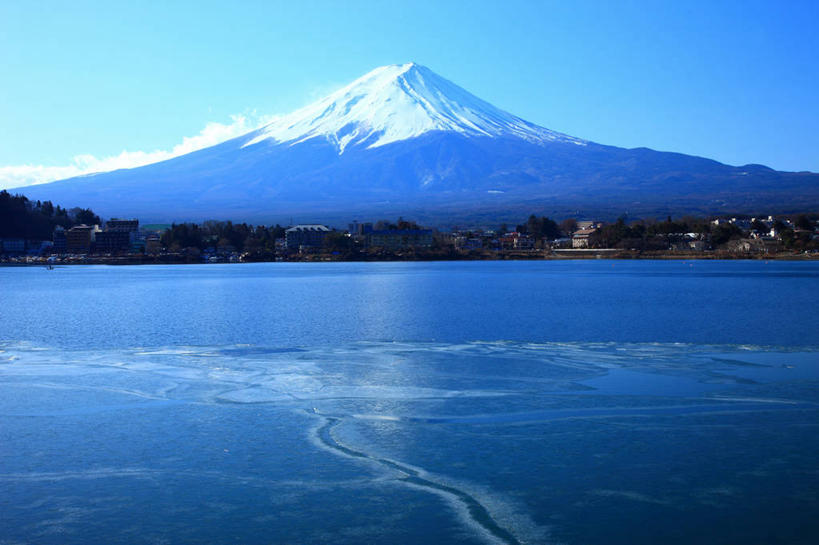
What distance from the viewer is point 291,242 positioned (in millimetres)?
80438

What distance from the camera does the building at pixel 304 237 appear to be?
79925 mm

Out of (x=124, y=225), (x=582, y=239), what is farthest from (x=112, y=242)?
(x=582, y=239)

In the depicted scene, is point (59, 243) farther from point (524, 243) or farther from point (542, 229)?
point (542, 229)

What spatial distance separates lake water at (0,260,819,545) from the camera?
562 centimetres

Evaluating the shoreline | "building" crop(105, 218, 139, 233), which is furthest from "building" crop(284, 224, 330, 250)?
"building" crop(105, 218, 139, 233)

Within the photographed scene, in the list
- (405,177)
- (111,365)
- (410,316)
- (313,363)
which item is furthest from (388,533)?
(405,177)

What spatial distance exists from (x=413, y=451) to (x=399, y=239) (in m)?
71.2

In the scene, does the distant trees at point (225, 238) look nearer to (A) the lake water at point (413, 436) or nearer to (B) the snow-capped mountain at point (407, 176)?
(B) the snow-capped mountain at point (407, 176)

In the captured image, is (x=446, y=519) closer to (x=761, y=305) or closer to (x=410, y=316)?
(x=410, y=316)

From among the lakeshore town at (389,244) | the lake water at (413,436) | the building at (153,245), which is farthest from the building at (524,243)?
the lake water at (413,436)

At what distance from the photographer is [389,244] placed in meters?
77.8

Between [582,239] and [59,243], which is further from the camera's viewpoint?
[582,239]

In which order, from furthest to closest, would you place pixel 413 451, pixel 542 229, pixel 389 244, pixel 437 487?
pixel 542 229 → pixel 389 244 → pixel 413 451 → pixel 437 487

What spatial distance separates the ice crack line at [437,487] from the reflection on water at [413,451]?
0.02 metres
